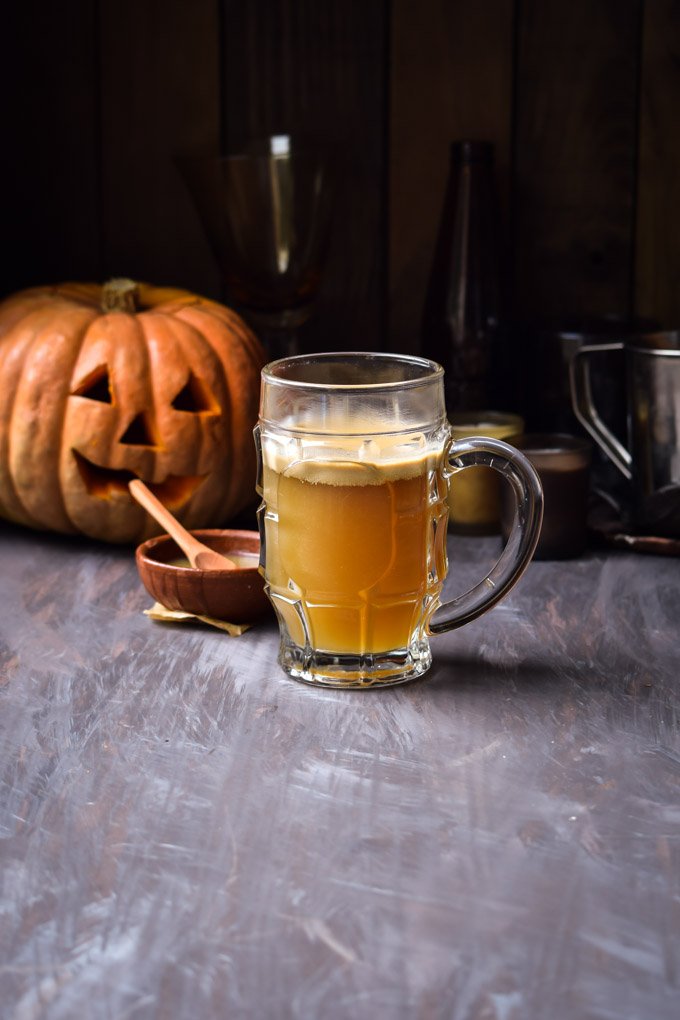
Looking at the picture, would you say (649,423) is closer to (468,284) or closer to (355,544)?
(468,284)

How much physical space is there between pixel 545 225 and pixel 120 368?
599mm

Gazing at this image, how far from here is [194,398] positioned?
1.26m

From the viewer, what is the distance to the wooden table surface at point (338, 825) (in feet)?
1.90

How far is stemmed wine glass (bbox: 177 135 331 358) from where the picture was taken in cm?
134

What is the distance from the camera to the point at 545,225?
1.51 m

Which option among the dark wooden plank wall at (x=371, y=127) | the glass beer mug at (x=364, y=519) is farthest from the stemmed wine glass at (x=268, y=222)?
the glass beer mug at (x=364, y=519)

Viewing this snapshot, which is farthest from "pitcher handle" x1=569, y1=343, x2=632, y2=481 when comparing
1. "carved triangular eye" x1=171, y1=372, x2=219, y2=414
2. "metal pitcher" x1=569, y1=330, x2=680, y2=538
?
"carved triangular eye" x1=171, y1=372, x2=219, y2=414

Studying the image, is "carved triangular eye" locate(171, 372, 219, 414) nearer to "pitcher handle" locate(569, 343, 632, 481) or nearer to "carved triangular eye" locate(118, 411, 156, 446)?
"carved triangular eye" locate(118, 411, 156, 446)

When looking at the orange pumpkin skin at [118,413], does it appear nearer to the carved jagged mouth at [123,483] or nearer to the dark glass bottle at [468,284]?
the carved jagged mouth at [123,483]

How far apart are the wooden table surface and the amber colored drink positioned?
0.05 meters

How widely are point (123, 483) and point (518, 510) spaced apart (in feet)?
1.54

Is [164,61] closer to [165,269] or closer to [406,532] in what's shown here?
[165,269]

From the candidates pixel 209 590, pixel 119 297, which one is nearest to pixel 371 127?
pixel 119 297

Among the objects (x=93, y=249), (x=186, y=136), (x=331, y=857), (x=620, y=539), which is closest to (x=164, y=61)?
(x=186, y=136)
